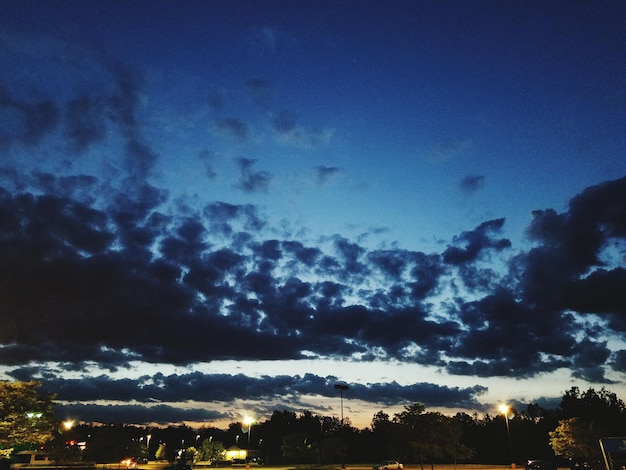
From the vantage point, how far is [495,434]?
117m

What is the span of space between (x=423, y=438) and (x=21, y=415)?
130ft

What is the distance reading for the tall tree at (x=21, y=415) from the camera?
42344mm

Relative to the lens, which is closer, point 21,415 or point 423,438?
point 21,415

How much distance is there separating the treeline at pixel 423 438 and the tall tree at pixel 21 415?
63.4 ft

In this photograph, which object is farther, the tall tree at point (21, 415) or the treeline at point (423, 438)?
the treeline at point (423, 438)

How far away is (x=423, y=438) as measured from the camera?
5241cm

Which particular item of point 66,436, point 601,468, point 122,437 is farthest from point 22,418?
point 601,468

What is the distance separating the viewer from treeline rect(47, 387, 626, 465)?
53.5m

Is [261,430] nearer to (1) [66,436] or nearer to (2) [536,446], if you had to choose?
(2) [536,446]

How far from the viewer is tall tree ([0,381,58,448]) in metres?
42.3

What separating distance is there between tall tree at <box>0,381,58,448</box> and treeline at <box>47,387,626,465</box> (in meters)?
19.3

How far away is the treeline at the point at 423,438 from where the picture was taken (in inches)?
2105

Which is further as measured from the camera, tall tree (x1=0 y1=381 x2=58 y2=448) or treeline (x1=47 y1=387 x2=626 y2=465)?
treeline (x1=47 y1=387 x2=626 y2=465)

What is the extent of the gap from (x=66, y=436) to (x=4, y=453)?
29225 mm
